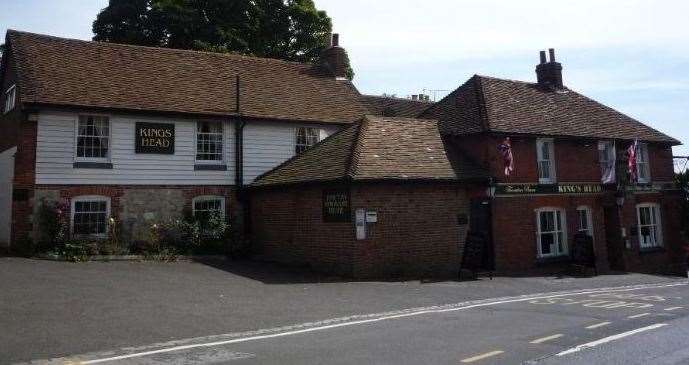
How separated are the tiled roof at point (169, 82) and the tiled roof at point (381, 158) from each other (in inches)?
116

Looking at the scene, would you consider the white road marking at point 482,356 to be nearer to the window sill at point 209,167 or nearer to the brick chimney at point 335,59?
the window sill at point 209,167

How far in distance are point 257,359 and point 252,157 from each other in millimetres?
14488

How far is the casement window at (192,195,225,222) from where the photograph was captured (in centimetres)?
1969

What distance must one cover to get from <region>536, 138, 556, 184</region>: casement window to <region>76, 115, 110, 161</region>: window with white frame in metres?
15.8

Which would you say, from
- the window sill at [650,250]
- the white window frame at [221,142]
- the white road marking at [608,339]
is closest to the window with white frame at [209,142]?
the white window frame at [221,142]

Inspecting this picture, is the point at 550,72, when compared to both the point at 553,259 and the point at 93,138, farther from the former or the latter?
the point at 93,138

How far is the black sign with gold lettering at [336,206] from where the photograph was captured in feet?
51.9

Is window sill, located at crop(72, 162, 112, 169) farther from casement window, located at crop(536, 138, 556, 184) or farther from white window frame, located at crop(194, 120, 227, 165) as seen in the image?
casement window, located at crop(536, 138, 556, 184)

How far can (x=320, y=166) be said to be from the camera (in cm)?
1788

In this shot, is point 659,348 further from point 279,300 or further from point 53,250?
point 53,250

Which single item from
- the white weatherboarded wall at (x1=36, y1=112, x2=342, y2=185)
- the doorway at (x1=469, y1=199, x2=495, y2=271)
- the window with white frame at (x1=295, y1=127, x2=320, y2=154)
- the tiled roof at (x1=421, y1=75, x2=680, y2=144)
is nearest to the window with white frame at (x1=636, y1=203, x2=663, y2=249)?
the tiled roof at (x1=421, y1=75, x2=680, y2=144)

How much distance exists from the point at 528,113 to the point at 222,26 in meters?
21.5

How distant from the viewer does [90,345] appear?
7730mm

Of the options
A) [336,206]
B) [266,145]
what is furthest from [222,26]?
[336,206]
